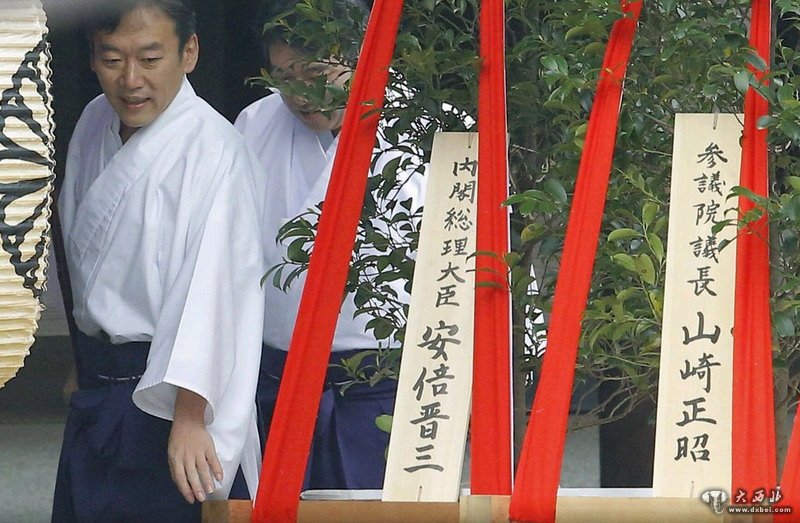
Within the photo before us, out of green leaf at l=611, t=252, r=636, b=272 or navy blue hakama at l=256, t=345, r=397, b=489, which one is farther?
navy blue hakama at l=256, t=345, r=397, b=489

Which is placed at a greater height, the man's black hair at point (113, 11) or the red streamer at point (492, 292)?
the man's black hair at point (113, 11)

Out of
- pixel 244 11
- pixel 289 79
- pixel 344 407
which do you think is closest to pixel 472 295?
pixel 289 79

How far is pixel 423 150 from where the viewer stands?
95.2 inches

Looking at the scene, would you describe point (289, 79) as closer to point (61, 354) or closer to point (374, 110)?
point (374, 110)

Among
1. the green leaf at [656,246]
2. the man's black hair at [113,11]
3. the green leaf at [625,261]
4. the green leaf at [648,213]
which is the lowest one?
the green leaf at [625,261]

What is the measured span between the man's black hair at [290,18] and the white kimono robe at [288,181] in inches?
9.3

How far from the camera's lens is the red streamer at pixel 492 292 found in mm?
1918

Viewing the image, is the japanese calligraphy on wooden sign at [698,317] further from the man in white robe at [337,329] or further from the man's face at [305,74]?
the man in white robe at [337,329]

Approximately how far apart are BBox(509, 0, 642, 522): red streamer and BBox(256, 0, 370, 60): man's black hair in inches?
24.7

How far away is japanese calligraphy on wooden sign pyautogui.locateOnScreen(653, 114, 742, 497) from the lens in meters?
1.89

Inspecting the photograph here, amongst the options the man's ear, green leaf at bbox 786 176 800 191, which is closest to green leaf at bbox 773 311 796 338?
green leaf at bbox 786 176 800 191

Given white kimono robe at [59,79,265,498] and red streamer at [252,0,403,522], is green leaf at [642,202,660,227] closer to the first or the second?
red streamer at [252,0,403,522]

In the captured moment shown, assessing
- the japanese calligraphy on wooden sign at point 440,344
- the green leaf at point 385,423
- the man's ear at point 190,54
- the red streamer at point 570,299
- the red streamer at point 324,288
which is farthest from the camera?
the man's ear at point 190,54

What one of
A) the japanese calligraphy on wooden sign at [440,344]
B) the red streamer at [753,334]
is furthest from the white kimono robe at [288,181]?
the red streamer at [753,334]
